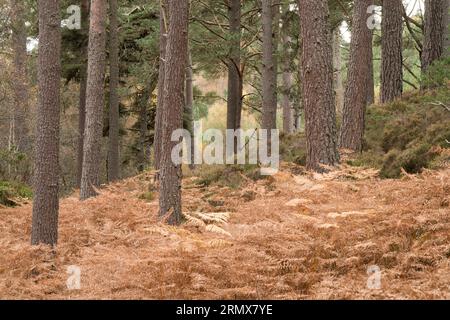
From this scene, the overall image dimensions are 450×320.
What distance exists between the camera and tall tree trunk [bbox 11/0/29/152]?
77.9 ft

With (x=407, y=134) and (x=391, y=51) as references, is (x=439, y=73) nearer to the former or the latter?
(x=407, y=134)

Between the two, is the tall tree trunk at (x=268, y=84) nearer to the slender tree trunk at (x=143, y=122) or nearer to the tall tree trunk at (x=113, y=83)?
the tall tree trunk at (x=113, y=83)

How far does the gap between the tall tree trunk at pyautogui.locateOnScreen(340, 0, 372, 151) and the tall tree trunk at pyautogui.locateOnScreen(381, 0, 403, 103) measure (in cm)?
350

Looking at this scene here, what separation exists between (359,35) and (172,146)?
19.1ft

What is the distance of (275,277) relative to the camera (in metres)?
5.98

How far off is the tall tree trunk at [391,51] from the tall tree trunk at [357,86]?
350cm

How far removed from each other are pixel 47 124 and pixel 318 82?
4709mm

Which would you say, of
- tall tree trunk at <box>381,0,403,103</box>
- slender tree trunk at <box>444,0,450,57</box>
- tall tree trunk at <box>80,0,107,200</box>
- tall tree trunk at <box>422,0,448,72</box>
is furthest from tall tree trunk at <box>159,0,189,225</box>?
slender tree trunk at <box>444,0,450,57</box>

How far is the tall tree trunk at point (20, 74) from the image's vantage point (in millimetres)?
23750

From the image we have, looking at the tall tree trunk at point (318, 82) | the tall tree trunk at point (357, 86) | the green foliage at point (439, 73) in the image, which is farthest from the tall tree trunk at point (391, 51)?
the tall tree trunk at point (318, 82)
